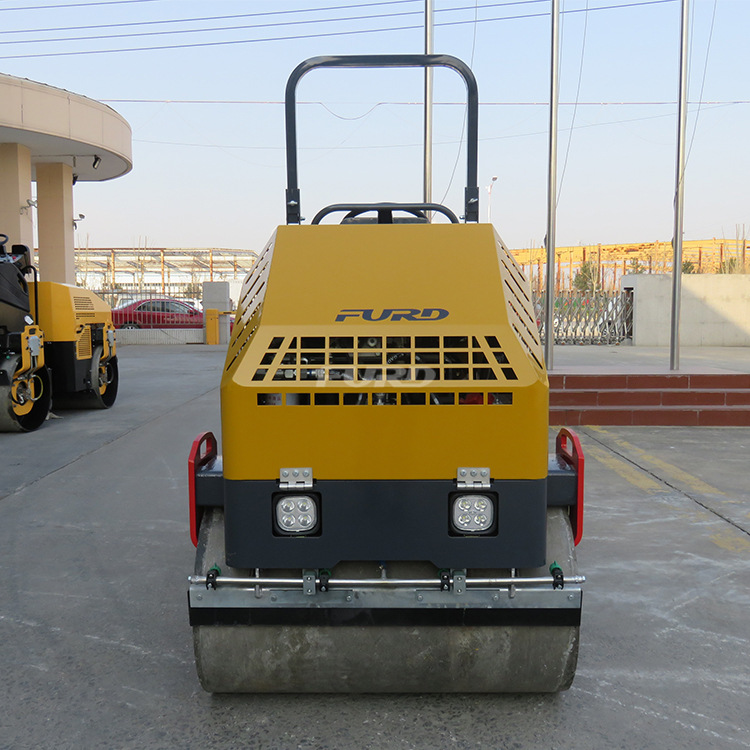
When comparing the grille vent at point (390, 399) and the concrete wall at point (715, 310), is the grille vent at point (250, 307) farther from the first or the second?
the concrete wall at point (715, 310)

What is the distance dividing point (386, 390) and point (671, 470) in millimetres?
5018

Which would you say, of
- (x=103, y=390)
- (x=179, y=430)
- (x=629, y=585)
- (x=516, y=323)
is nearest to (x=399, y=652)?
(x=516, y=323)

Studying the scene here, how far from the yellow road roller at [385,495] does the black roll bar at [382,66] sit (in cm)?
77

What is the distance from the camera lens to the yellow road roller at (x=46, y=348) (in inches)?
324

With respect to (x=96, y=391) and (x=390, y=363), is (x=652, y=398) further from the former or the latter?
(x=390, y=363)

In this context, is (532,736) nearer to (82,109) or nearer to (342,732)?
(342,732)

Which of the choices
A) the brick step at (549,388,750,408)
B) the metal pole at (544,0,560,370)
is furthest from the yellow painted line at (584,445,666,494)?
the metal pole at (544,0,560,370)

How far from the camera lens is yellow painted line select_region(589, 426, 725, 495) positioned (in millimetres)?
5938

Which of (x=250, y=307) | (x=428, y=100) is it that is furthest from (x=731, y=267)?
(x=250, y=307)

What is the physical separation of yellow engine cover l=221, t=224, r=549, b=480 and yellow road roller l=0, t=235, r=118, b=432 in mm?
6611

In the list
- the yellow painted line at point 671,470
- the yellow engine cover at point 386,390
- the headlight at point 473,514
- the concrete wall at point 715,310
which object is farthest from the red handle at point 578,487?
the concrete wall at point 715,310

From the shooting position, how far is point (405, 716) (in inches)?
105

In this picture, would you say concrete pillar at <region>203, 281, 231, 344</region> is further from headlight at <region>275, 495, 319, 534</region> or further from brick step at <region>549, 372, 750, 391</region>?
headlight at <region>275, 495, 319, 534</region>

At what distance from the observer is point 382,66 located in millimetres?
3521
